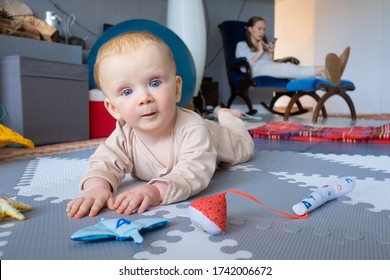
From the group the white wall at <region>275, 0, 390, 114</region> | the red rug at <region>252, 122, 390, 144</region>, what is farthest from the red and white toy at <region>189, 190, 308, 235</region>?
the white wall at <region>275, 0, 390, 114</region>

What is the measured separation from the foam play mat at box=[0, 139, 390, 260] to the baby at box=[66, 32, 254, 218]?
1.3 inches

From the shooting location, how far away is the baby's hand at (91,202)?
2.34ft

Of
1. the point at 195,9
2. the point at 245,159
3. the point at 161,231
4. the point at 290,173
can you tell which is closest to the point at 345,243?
the point at 161,231

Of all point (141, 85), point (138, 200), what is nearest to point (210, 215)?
point (138, 200)

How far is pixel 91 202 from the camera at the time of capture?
0.74m

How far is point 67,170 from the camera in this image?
115 centimetres

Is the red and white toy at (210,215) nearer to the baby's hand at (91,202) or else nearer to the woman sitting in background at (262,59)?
the baby's hand at (91,202)

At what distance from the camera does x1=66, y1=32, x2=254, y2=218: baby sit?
2.52 ft

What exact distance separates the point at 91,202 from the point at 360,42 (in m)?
4.65

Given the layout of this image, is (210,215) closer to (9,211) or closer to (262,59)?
(9,211)

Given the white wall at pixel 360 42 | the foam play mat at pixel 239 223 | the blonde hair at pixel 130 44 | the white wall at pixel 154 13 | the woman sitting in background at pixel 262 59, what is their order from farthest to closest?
the white wall at pixel 360 42, the woman sitting in background at pixel 262 59, the white wall at pixel 154 13, the blonde hair at pixel 130 44, the foam play mat at pixel 239 223

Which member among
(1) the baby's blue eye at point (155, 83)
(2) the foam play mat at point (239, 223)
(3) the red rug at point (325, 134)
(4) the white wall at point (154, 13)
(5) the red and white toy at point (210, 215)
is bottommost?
(3) the red rug at point (325, 134)

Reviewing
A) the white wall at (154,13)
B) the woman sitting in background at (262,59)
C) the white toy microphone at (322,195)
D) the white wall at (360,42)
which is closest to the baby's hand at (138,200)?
the white toy microphone at (322,195)

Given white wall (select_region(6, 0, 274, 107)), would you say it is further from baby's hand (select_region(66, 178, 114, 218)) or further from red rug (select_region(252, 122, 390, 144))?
baby's hand (select_region(66, 178, 114, 218))
